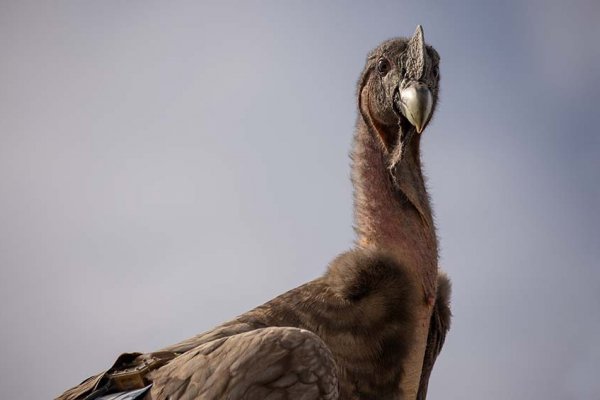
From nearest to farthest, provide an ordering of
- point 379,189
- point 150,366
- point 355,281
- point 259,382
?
1. point 259,382
2. point 150,366
3. point 355,281
4. point 379,189

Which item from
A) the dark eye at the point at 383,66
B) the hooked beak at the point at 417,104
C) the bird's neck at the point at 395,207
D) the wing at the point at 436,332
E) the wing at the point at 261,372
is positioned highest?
the dark eye at the point at 383,66

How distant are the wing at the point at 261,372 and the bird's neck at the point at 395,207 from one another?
3.82 feet

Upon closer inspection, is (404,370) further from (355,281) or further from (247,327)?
(247,327)

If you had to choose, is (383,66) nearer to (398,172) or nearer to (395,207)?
(398,172)

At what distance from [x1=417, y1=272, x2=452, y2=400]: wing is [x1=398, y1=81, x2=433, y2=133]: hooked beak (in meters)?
1.49

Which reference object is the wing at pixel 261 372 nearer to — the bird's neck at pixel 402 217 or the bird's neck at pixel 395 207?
the bird's neck at pixel 402 217

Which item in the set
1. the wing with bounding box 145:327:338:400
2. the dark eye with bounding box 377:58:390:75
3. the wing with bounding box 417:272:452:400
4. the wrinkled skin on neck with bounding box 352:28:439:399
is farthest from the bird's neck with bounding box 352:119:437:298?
the wing with bounding box 145:327:338:400

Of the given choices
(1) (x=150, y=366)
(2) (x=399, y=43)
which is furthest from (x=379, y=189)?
(1) (x=150, y=366)

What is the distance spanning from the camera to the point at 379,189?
664 centimetres

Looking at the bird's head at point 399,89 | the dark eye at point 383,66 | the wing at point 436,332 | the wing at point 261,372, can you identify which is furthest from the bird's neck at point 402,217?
the wing at point 261,372

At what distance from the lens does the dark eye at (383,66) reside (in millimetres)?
6887

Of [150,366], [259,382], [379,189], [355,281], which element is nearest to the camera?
[259,382]

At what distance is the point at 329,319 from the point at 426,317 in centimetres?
80

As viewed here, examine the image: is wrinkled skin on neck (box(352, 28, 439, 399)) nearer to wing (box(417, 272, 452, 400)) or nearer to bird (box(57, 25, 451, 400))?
bird (box(57, 25, 451, 400))
